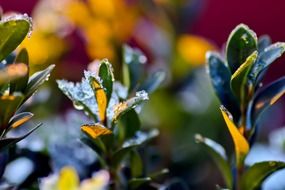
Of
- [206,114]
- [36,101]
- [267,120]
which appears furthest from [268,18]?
[36,101]

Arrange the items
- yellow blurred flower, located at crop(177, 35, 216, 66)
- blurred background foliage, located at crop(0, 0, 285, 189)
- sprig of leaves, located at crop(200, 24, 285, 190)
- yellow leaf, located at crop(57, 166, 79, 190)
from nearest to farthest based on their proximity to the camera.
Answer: yellow leaf, located at crop(57, 166, 79, 190), sprig of leaves, located at crop(200, 24, 285, 190), blurred background foliage, located at crop(0, 0, 285, 189), yellow blurred flower, located at crop(177, 35, 216, 66)

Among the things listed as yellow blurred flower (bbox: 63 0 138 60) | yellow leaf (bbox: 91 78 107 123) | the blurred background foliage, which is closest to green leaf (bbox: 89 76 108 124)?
yellow leaf (bbox: 91 78 107 123)

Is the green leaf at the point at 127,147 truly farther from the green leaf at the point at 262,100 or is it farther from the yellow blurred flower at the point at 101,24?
the yellow blurred flower at the point at 101,24

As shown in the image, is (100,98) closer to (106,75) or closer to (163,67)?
(106,75)

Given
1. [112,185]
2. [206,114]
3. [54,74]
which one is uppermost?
[54,74]

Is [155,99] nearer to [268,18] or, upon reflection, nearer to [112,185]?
[112,185]

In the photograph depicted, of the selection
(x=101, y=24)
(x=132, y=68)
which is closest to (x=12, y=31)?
(x=132, y=68)

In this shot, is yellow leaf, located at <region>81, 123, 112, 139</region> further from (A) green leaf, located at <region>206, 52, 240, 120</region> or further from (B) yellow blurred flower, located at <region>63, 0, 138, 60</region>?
(B) yellow blurred flower, located at <region>63, 0, 138, 60</region>
